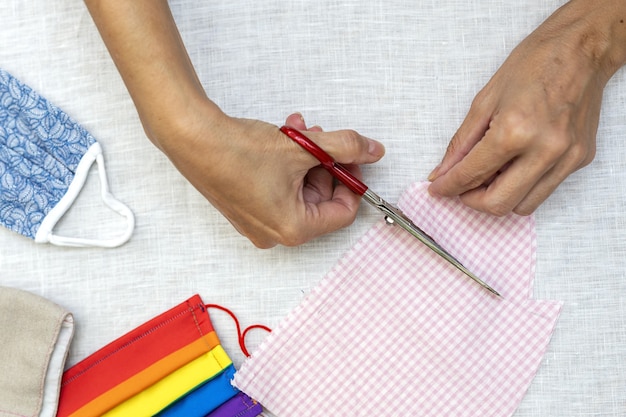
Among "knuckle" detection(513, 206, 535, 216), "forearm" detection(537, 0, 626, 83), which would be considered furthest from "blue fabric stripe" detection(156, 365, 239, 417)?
"forearm" detection(537, 0, 626, 83)

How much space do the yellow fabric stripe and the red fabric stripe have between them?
0.02 metres

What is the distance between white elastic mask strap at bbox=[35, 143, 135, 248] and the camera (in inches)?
40.3

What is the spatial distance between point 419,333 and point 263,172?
353mm

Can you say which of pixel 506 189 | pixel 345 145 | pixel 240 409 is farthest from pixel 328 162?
pixel 240 409

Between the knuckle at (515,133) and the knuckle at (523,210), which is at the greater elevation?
the knuckle at (515,133)

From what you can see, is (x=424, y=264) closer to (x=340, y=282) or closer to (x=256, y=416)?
(x=340, y=282)

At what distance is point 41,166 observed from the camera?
3.42ft

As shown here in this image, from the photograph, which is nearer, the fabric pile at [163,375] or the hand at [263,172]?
the hand at [263,172]

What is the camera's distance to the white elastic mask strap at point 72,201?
40.3 inches

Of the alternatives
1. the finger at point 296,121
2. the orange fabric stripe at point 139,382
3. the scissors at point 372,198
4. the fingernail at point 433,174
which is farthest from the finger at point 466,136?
the orange fabric stripe at point 139,382

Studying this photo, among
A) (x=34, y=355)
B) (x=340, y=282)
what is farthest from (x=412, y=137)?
(x=34, y=355)

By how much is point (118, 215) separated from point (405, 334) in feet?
1.63

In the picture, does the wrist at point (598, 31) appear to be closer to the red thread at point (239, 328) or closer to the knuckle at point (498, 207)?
the knuckle at point (498, 207)

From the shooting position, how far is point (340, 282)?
39.6 inches
